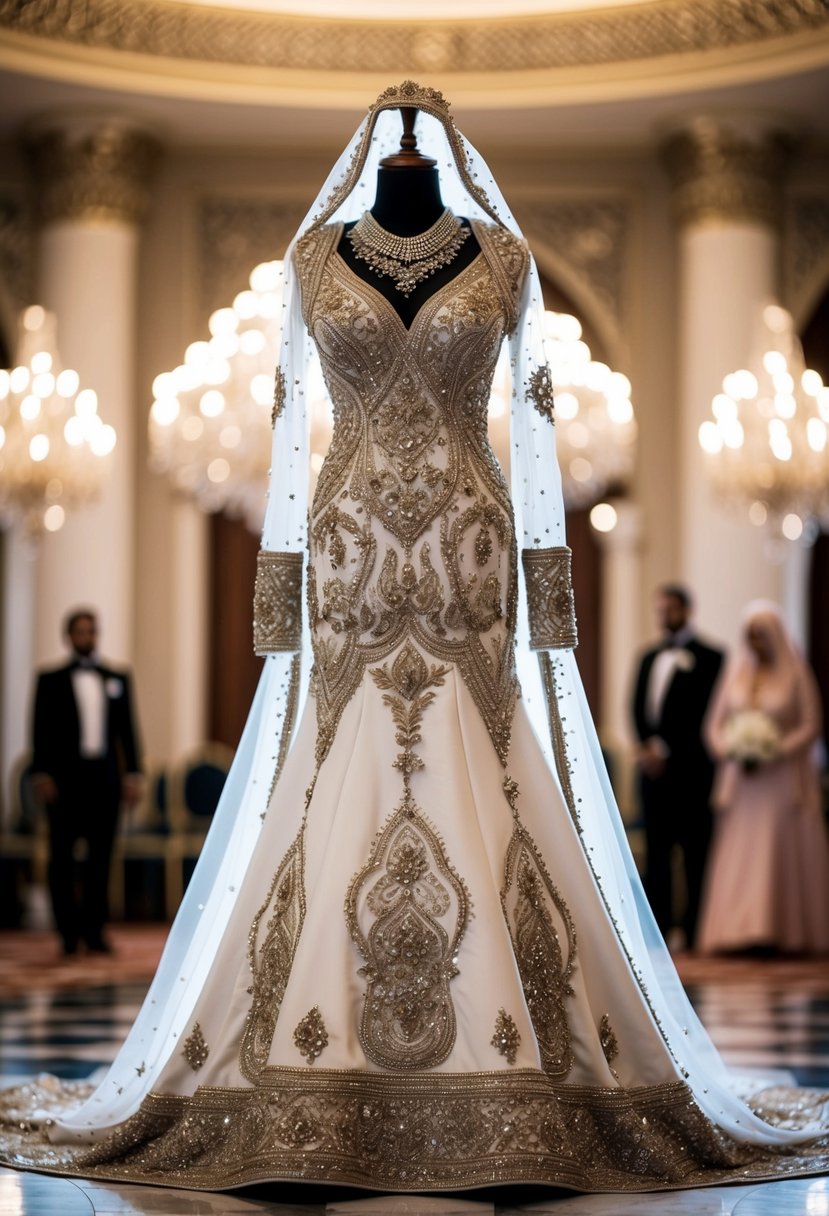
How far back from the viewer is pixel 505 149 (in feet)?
39.5

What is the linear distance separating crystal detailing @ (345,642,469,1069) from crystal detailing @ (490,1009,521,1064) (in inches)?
3.7

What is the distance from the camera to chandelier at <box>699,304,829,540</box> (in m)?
9.77

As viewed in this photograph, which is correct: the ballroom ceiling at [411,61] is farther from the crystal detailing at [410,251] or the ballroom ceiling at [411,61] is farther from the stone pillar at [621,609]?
the crystal detailing at [410,251]

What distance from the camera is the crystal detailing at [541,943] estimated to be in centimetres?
381

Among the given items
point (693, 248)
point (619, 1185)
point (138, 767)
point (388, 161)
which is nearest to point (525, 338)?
point (388, 161)

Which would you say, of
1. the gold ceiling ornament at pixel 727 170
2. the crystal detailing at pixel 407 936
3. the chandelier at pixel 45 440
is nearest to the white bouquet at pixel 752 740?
the chandelier at pixel 45 440

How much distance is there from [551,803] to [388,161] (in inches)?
57.9

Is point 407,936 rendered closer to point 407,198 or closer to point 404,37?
point 407,198

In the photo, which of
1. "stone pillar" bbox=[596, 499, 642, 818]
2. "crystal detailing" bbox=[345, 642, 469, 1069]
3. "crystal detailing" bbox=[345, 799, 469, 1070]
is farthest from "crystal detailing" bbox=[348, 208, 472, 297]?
"stone pillar" bbox=[596, 499, 642, 818]

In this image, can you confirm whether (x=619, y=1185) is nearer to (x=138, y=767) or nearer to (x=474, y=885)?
(x=474, y=885)

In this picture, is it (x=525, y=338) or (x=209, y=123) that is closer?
(x=525, y=338)

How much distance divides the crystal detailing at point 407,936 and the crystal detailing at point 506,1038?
9 centimetres

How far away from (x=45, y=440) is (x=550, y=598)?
595 centimetres

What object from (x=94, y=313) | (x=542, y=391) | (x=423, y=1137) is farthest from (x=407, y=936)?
(x=94, y=313)
